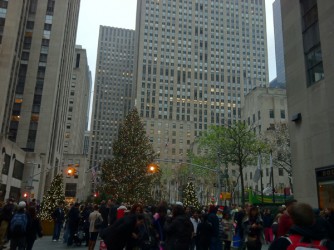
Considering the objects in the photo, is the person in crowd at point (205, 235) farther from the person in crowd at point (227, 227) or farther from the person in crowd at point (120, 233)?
the person in crowd at point (120, 233)

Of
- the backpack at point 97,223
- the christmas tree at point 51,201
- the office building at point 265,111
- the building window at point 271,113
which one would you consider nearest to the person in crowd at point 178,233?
the backpack at point 97,223

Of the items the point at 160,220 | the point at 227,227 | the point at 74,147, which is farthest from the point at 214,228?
the point at 74,147

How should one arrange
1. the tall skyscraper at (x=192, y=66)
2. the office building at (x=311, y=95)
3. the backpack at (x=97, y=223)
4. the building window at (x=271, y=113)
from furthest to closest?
the tall skyscraper at (x=192, y=66)
the building window at (x=271, y=113)
the office building at (x=311, y=95)
the backpack at (x=97, y=223)

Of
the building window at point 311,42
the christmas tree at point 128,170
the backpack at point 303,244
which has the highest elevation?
the building window at point 311,42

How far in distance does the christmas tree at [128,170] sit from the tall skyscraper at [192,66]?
335 feet

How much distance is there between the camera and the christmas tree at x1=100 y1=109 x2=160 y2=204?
38688 mm

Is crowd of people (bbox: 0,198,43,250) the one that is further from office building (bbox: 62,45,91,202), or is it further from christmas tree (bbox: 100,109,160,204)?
office building (bbox: 62,45,91,202)

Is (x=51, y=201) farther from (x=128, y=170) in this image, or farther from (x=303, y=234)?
(x=303, y=234)

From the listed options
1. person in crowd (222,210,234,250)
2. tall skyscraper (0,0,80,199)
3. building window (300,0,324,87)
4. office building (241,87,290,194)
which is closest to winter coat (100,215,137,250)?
person in crowd (222,210,234,250)

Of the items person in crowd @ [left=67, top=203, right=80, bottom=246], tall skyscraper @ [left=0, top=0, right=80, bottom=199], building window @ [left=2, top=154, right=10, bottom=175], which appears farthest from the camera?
tall skyscraper @ [left=0, top=0, right=80, bottom=199]

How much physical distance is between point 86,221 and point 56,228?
9.95 ft

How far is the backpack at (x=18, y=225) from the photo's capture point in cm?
1071

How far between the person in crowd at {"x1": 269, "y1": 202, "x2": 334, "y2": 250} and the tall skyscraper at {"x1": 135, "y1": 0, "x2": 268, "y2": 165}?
13966 cm

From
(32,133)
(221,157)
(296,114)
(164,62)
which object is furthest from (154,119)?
(296,114)
